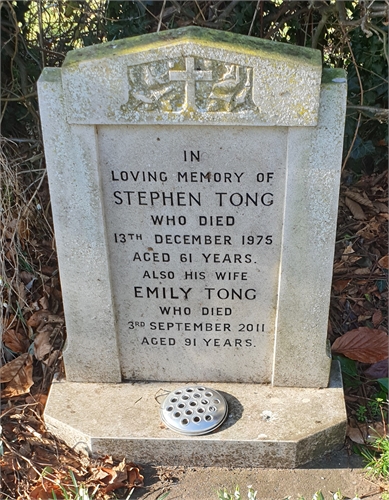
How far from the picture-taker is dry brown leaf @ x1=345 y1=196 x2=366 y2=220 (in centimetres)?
404

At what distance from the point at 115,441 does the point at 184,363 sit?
522 mm

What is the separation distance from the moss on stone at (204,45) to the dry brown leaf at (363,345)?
1.63 metres

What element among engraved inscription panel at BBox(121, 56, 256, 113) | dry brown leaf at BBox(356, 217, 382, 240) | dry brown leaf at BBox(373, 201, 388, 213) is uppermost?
engraved inscription panel at BBox(121, 56, 256, 113)

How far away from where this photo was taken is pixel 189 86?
2.26 metres

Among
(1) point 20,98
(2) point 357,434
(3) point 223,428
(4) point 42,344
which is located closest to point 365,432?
(2) point 357,434

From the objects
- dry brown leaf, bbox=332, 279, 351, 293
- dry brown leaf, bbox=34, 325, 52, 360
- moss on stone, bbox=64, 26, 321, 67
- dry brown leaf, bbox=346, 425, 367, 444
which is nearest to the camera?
moss on stone, bbox=64, 26, 321, 67

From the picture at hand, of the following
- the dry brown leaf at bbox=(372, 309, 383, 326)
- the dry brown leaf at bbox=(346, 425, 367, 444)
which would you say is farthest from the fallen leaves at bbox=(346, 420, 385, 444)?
the dry brown leaf at bbox=(372, 309, 383, 326)

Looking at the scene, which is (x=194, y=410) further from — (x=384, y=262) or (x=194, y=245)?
(x=384, y=262)

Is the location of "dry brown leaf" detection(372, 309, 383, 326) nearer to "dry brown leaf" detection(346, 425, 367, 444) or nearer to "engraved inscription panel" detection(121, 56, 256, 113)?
"dry brown leaf" detection(346, 425, 367, 444)

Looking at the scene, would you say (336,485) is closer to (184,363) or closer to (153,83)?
(184,363)

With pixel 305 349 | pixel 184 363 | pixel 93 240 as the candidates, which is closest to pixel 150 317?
pixel 184 363

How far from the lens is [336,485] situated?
269 cm

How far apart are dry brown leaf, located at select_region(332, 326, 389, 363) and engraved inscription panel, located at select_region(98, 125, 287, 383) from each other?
0.50 m

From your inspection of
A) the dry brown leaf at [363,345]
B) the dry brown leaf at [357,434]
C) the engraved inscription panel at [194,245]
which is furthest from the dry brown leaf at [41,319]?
the dry brown leaf at [357,434]
